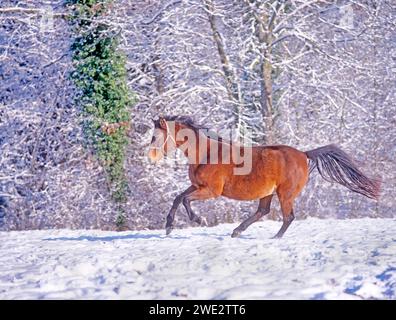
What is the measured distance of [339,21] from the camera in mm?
17531

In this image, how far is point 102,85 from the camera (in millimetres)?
15875

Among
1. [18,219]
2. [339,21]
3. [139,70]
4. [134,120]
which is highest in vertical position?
[339,21]

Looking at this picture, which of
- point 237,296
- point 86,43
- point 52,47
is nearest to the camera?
point 237,296

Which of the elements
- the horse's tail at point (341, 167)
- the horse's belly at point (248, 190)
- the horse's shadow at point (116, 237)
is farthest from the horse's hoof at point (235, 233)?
the horse's tail at point (341, 167)

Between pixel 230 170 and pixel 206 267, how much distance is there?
2.26m

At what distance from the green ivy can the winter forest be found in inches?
1.6

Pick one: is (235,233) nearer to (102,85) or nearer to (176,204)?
(176,204)

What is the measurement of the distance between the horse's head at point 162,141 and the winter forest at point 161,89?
719 cm

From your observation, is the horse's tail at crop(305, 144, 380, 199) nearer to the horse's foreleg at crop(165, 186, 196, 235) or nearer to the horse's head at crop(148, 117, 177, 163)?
the horse's foreleg at crop(165, 186, 196, 235)

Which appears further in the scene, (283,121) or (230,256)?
(283,121)

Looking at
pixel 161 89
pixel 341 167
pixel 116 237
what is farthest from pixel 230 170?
pixel 161 89

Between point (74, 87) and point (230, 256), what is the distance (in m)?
10.7

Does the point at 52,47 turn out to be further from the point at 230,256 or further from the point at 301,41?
the point at 230,256

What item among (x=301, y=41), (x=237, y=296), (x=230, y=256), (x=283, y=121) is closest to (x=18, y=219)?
(x=283, y=121)
